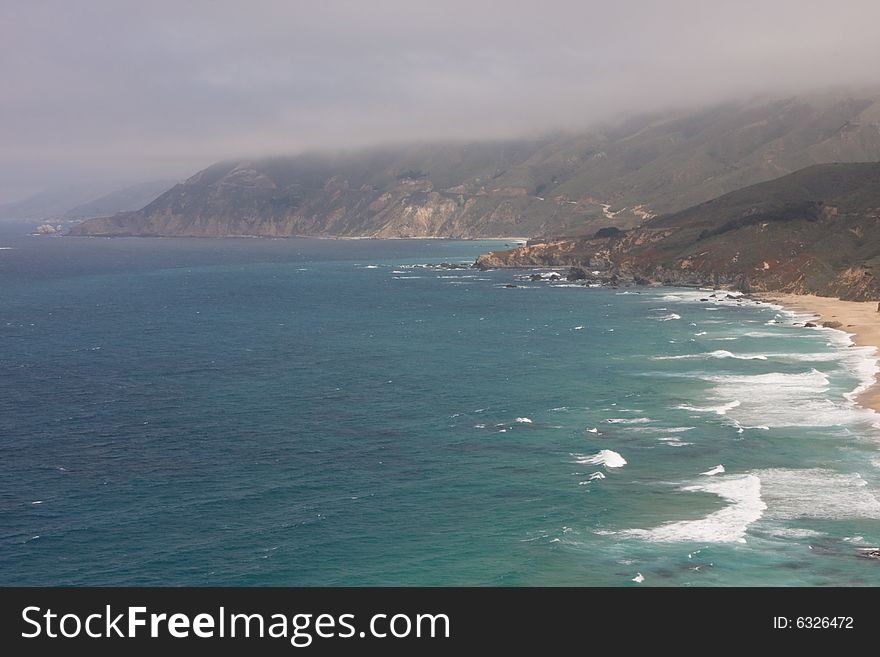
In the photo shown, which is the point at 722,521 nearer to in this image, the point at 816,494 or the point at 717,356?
the point at 816,494

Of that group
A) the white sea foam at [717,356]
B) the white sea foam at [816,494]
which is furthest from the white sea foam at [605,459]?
the white sea foam at [717,356]

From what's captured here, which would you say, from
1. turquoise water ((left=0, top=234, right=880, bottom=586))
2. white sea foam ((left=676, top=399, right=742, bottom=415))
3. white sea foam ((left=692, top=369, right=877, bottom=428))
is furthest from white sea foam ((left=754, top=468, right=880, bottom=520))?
white sea foam ((left=676, top=399, right=742, bottom=415))

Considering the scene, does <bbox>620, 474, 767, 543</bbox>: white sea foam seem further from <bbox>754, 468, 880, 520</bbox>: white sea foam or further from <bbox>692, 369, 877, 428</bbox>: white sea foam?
<bbox>692, 369, 877, 428</bbox>: white sea foam

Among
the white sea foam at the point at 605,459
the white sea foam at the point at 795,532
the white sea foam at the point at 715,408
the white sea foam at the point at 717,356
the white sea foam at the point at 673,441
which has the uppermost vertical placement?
the white sea foam at the point at 717,356

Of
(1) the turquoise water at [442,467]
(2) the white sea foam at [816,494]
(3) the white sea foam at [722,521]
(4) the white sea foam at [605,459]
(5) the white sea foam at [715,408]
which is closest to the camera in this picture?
(1) the turquoise water at [442,467]

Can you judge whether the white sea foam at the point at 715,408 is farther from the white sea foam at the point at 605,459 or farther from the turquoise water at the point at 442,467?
the white sea foam at the point at 605,459

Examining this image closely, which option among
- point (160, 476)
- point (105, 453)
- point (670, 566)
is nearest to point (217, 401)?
point (105, 453)

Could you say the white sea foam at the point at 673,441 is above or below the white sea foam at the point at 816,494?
above

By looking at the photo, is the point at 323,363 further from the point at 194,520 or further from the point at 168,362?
the point at 194,520
